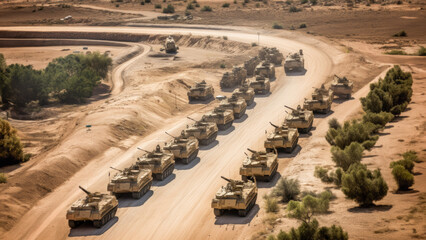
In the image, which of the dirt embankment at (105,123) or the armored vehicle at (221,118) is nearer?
the dirt embankment at (105,123)

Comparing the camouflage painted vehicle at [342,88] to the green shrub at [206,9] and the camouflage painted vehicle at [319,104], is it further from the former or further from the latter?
the green shrub at [206,9]

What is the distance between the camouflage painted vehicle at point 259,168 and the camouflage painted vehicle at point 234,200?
3.38 meters

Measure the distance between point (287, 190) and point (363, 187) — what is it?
5025mm

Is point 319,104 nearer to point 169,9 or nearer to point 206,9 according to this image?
point 206,9

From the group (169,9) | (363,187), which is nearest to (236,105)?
(363,187)

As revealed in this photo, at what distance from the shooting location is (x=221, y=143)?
46.1 metres

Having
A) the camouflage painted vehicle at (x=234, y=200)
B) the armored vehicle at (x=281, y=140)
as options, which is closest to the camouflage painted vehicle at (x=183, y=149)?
the armored vehicle at (x=281, y=140)

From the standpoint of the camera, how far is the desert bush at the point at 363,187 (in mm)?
28094

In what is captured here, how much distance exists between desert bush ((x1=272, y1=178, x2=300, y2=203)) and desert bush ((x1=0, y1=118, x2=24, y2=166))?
21.4 m

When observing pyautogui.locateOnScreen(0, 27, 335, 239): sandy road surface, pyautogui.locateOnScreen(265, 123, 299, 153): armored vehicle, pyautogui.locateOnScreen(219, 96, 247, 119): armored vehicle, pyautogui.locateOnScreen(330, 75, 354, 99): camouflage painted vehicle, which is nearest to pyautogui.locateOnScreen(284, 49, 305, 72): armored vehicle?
pyautogui.locateOnScreen(330, 75, 354, 99): camouflage painted vehicle

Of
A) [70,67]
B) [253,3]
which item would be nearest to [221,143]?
[70,67]

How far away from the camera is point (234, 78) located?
67.1m

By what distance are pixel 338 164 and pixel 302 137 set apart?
11.0 metres

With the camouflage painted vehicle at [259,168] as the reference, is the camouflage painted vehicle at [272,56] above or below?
below
